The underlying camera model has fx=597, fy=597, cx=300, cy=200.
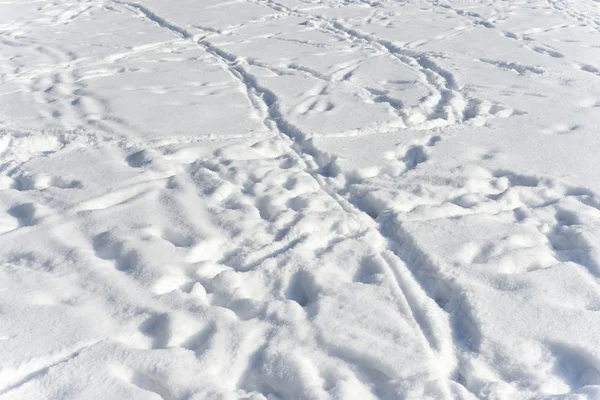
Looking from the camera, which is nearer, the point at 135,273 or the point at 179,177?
the point at 135,273

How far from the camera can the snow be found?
2.32 meters

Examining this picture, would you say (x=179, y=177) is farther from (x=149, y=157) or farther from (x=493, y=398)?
(x=493, y=398)

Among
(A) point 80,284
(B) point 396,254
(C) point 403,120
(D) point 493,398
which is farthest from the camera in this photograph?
(C) point 403,120

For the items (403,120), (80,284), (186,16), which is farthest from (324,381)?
(186,16)

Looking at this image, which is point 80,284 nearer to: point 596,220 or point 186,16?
point 596,220

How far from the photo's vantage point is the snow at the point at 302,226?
2320mm

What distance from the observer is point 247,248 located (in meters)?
3.09

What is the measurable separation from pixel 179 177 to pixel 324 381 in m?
1.99

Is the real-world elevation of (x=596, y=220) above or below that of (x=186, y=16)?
above

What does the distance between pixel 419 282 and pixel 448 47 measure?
15.5ft

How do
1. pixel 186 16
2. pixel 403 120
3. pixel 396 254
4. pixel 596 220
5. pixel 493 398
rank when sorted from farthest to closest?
pixel 186 16
pixel 403 120
pixel 596 220
pixel 396 254
pixel 493 398

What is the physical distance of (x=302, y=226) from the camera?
327 cm

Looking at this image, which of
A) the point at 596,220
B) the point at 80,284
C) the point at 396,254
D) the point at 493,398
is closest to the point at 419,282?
the point at 396,254

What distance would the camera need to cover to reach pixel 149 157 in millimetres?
4129
